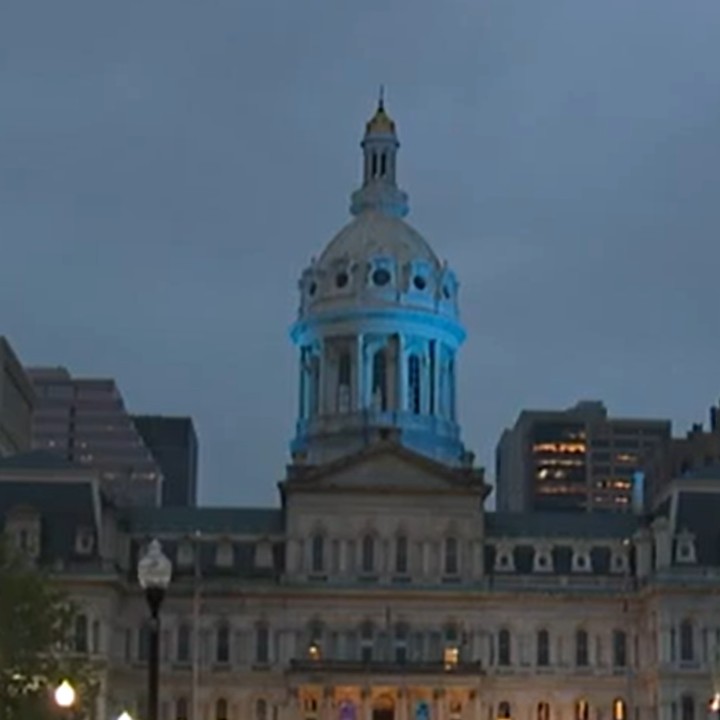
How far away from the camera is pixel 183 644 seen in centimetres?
13150

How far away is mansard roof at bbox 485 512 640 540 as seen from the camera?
446 ft

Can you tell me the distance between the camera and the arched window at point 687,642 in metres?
128

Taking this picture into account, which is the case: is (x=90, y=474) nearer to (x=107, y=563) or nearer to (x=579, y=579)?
(x=107, y=563)

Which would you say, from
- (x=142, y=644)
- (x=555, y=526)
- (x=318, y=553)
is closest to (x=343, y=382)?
(x=555, y=526)

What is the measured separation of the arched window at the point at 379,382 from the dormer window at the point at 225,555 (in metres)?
18.7

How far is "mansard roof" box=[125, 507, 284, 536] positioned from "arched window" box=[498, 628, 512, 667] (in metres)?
14.2

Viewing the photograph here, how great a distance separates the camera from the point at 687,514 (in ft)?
433

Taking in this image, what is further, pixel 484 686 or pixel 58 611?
pixel 484 686

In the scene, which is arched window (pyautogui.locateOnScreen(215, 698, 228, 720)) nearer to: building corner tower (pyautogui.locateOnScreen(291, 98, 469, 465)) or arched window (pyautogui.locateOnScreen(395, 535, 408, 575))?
arched window (pyautogui.locateOnScreen(395, 535, 408, 575))

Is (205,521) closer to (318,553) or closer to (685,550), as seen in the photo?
(318,553)

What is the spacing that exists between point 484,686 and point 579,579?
28.5 feet

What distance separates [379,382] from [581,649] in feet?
84.8

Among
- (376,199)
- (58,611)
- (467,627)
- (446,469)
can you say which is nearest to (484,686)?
(467,627)

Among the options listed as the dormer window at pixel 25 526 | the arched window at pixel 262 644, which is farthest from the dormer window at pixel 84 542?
the arched window at pixel 262 644
